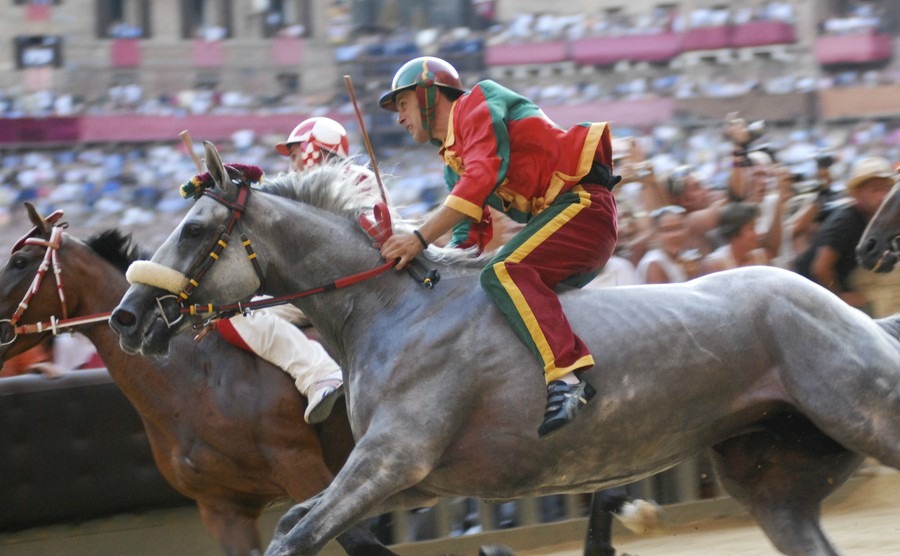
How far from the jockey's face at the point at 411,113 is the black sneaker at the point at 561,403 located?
3.68 ft

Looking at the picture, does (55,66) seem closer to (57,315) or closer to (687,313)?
(57,315)

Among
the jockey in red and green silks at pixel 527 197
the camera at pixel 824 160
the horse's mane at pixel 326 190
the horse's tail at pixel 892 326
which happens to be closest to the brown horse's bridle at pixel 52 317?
the horse's mane at pixel 326 190

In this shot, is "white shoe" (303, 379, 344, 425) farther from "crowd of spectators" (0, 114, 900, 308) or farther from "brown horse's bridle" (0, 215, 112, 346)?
"crowd of spectators" (0, 114, 900, 308)

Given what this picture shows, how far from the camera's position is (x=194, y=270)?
14.2 feet

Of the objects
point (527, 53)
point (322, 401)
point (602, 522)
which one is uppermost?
point (322, 401)

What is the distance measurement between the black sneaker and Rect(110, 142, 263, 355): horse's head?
3.76 feet

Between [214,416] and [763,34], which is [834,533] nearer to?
[214,416]

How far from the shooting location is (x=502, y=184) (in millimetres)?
4566

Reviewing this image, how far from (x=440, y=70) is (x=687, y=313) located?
1.30 metres

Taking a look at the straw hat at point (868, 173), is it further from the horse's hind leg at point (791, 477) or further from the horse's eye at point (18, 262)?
the horse's eye at point (18, 262)

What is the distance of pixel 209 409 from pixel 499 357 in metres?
1.89

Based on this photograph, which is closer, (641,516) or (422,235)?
(422,235)

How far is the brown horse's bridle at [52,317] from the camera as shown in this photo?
575 cm

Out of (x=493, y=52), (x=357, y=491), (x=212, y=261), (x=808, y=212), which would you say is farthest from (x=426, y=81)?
(x=493, y=52)
